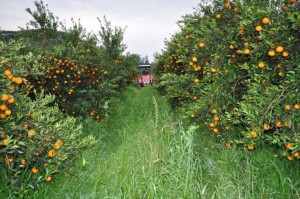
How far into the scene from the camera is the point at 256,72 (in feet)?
11.5

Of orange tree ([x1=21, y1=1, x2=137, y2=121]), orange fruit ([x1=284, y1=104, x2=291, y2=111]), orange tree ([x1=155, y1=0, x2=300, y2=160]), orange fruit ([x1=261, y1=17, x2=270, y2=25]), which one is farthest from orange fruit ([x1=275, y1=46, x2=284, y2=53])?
orange tree ([x1=21, y1=1, x2=137, y2=121])

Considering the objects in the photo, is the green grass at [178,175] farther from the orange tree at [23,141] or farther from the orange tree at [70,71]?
the orange tree at [70,71]

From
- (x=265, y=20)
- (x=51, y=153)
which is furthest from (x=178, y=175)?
(x=265, y=20)

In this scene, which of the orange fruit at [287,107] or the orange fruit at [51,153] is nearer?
the orange fruit at [51,153]

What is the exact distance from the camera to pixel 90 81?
7.59 meters

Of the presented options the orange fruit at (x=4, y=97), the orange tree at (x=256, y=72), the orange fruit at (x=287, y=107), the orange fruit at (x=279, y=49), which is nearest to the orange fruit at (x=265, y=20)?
the orange tree at (x=256, y=72)

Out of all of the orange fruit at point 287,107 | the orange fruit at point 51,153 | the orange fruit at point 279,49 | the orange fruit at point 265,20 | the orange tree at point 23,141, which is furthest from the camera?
Answer: the orange fruit at point 265,20

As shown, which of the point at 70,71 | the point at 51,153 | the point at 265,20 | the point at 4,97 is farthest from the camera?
the point at 70,71

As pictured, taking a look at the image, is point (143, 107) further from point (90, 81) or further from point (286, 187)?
point (286, 187)

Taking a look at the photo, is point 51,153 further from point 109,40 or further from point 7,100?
point 109,40

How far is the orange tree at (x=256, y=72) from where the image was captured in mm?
3018

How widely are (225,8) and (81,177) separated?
11.8 feet

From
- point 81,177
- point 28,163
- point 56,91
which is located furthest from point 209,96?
point 56,91

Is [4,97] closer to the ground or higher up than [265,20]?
closer to the ground
